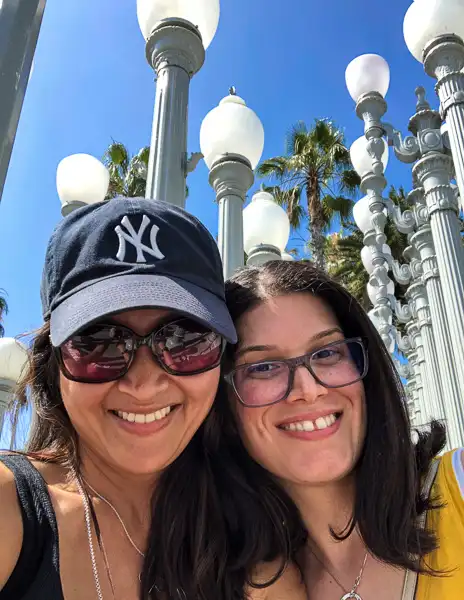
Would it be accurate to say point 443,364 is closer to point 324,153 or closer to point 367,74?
point 367,74

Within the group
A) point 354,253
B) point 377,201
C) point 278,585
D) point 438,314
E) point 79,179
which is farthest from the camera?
point 354,253

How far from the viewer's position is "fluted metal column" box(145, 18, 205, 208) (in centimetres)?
345

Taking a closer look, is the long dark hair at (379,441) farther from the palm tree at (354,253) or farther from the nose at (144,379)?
the palm tree at (354,253)

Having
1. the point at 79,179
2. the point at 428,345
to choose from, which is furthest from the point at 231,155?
the point at 428,345

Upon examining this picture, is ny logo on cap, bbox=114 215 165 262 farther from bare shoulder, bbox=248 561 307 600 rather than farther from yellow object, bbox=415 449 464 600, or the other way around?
yellow object, bbox=415 449 464 600

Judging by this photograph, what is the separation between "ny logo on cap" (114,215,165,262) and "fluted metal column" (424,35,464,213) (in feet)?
14.2

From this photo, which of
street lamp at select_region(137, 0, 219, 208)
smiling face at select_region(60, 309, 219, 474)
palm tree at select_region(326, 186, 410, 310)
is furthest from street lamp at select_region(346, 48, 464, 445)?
palm tree at select_region(326, 186, 410, 310)

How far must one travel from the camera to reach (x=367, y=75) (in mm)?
7035

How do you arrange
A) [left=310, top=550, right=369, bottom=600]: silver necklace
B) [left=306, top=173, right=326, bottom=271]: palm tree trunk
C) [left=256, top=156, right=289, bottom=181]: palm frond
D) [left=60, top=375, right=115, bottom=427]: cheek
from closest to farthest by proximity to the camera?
[left=60, top=375, right=115, bottom=427]: cheek, [left=310, top=550, right=369, bottom=600]: silver necklace, [left=306, top=173, right=326, bottom=271]: palm tree trunk, [left=256, top=156, right=289, bottom=181]: palm frond

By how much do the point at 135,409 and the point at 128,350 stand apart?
0.54 feet

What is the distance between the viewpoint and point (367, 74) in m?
7.02

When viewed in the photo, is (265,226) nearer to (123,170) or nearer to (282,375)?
(282,375)

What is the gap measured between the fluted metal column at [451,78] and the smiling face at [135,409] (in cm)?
441

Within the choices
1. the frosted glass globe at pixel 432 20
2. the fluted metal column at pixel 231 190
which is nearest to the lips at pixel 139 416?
the fluted metal column at pixel 231 190
